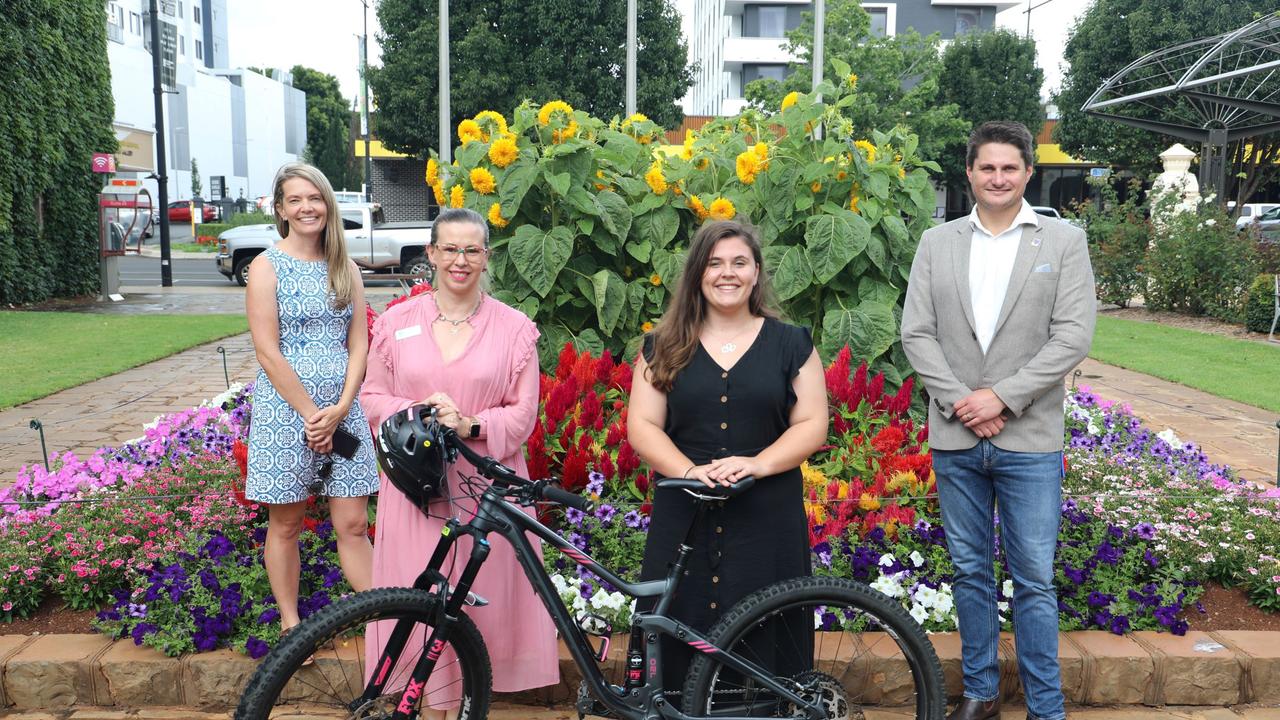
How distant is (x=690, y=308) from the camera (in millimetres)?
3039

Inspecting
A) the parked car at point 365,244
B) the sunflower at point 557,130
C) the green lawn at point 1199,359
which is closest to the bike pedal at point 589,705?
the sunflower at point 557,130

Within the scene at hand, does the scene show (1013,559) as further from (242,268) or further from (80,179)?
(242,268)

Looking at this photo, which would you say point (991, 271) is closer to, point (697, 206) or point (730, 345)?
point (730, 345)

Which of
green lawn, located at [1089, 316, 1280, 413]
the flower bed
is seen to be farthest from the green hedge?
green lawn, located at [1089, 316, 1280, 413]

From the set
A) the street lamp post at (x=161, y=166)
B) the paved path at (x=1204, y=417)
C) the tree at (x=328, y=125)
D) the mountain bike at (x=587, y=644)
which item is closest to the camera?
the mountain bike at (x=587, y=644)

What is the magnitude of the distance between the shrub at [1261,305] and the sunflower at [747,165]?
35.2 ft

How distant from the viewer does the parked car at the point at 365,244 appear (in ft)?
69.7

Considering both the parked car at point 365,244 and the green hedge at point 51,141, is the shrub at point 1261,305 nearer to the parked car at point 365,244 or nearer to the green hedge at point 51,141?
the parked car at point 365,244

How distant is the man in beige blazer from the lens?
10.3ft

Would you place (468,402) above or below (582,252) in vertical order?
below

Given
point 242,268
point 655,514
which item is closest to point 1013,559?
point 655,514

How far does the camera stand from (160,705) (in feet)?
11.8

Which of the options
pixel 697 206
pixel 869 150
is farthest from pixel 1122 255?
pixel 697 206

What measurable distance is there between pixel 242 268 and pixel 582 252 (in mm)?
17426
